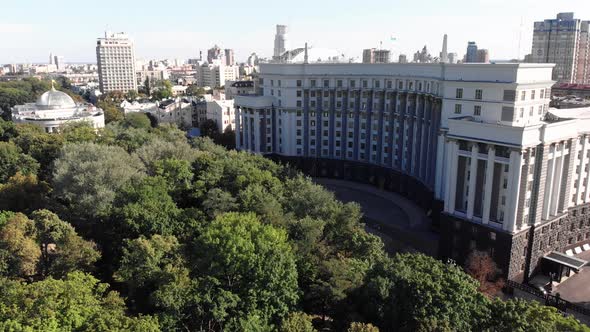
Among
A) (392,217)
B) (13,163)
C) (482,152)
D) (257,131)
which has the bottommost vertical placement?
(392,217)

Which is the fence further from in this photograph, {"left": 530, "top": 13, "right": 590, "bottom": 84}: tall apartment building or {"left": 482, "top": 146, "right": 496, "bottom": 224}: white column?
{"left": 530, "top": 13, "right": 590, "bottom": 84}: tall apartment building

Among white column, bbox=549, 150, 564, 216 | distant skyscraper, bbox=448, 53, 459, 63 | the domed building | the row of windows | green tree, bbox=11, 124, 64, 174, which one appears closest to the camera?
white column, bbox=549, 150, 564, 216

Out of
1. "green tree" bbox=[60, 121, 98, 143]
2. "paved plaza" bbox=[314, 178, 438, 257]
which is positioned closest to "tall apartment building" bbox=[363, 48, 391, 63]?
"paved plaza" bbox=[314, 178, 438, 257]

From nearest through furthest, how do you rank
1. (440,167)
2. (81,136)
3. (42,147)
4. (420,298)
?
1. (420,298)
2. (440,167)
3. (42,147)
4. (81,136)

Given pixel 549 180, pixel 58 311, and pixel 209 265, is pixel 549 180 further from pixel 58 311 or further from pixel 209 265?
pixel 58 311

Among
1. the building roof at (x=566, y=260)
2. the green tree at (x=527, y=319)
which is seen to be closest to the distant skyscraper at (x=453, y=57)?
the building roof at (x=566, y=260)

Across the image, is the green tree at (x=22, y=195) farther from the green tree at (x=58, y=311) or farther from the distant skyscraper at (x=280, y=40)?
the distant skyscraper at (x=280, y=40)

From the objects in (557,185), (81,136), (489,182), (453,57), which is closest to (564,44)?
(453,57)
